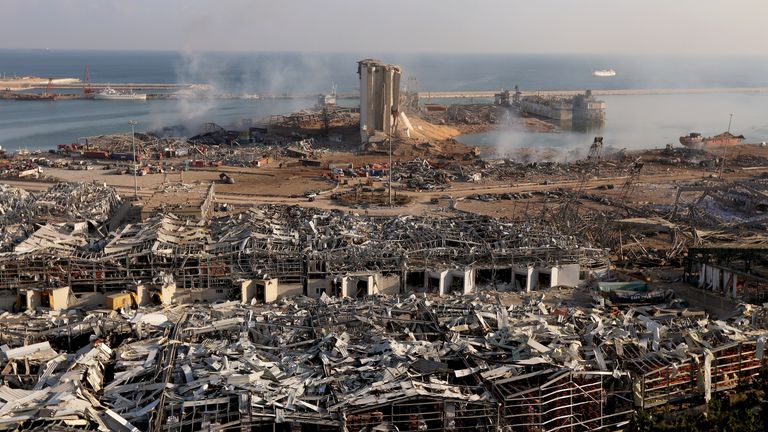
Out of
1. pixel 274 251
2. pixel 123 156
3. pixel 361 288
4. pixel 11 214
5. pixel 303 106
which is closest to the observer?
pixel 361 288

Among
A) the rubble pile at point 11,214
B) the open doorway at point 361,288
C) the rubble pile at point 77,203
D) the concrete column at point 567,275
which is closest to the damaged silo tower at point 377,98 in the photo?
the rubble pile at point 77,203

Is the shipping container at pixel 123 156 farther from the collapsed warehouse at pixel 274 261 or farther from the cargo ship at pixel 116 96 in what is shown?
the cargo ship at pixel 116 96

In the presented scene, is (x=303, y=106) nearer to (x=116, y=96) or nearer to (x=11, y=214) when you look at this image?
(x=116, y=96)

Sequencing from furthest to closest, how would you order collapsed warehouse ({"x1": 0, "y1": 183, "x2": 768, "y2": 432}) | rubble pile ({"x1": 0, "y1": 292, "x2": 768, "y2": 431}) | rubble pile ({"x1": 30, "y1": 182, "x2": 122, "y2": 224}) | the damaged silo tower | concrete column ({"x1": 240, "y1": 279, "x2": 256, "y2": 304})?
the damaged silo tower < rubble pile ({"x1": 30, "y1": 182, "x2": 122, "y2": 224}) < concrete column ({"x1": 240, "y1": 279, "x2": 256, "y2": 304}) < collapsed warehouse ({"x1": 0, "y1": 183, "x2": 768, "y2": 432}) < rubble pile ({"x1": 0, "y1": 292, "x2": 768, "y2": 431})

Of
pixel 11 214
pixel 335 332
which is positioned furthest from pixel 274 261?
pixel 11 214

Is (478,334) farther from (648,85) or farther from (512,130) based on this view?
(648,85)

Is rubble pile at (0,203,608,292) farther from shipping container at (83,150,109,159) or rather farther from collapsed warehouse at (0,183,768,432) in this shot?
shipping container at (83,150,109,159)

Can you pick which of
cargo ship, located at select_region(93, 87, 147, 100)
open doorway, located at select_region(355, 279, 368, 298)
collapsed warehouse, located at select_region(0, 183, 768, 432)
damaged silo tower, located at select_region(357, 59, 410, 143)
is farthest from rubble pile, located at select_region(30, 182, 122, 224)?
cargo ship, located at select_region(93, 87, 147, 100)

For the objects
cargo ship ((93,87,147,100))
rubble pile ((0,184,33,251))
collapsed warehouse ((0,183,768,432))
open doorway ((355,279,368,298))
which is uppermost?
cargo ship ((93,87,147,100))
